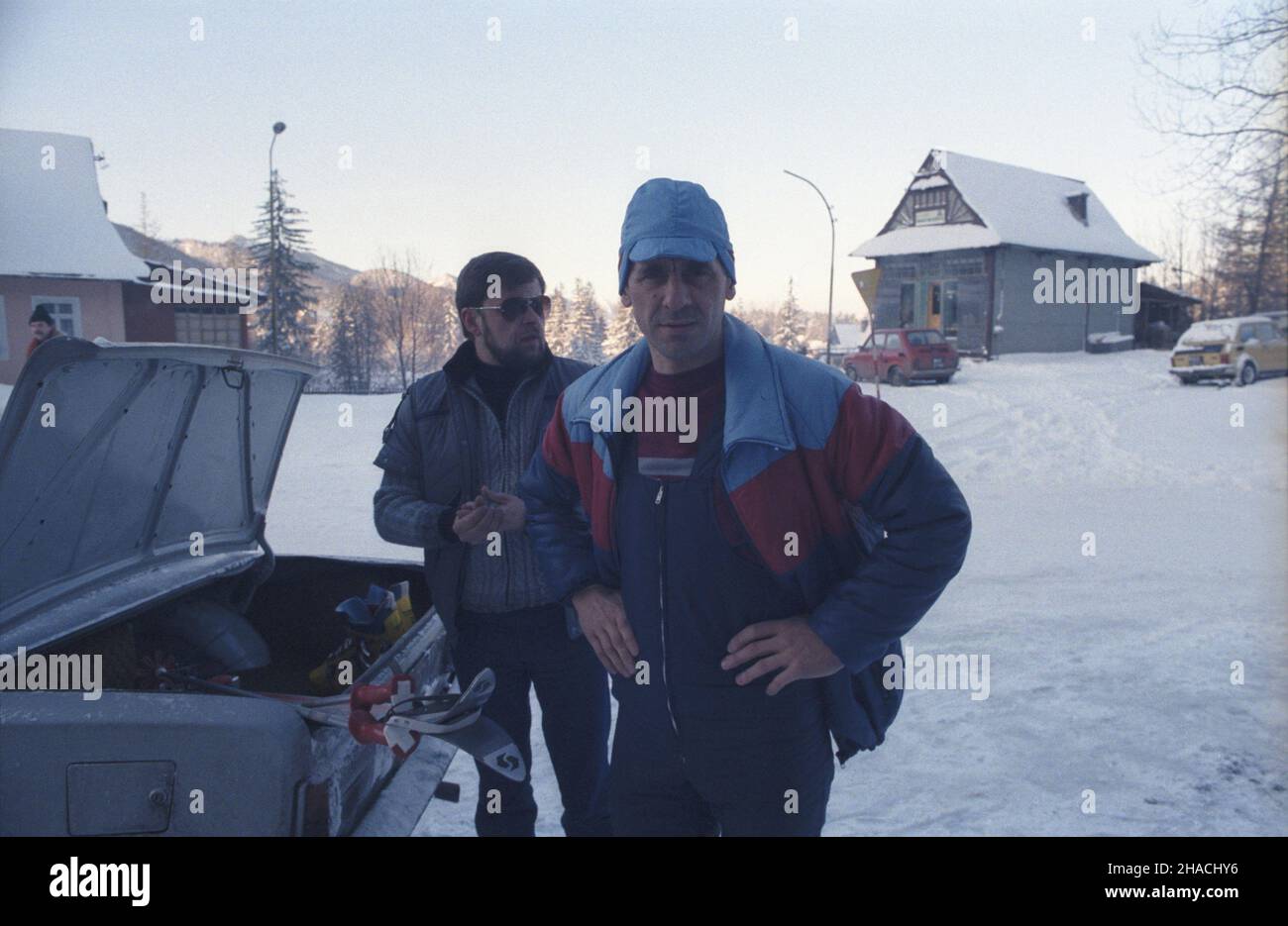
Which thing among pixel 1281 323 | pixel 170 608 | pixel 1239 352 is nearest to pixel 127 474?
pixel 170 608

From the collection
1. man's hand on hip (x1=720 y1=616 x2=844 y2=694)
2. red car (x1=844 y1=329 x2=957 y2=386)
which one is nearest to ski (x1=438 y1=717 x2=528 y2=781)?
man's hand on hip (x1=720 y1=616 x2=844 y2=694)

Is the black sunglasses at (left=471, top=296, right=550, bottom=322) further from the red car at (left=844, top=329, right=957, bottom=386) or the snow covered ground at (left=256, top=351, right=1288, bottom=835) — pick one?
the red car at (left=844, top=329, right=957, bottom=386)

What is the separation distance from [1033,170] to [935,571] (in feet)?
121

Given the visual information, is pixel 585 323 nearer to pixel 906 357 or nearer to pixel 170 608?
pixel 906 357

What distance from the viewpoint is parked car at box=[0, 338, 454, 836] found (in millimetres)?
1868

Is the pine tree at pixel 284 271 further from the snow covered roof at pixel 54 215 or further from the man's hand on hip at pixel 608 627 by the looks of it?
the man's hand on hip at pixel 608 627

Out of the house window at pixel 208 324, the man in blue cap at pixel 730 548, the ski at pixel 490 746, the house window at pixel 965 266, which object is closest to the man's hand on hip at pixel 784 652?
the man in blue cap at pixel 730 548

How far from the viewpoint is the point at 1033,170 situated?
33.3 meters

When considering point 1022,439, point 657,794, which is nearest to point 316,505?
point 657,794

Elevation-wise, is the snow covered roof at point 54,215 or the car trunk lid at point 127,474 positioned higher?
the snow covered roof at point 54,215

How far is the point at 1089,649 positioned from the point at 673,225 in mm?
4201

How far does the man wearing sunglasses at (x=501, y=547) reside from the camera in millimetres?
2762

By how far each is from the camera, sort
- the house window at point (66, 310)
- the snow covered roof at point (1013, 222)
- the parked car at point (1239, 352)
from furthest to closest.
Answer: the snow covered roof at point (1013, 222) < the house window at point (66, 310) < the parked car at point (1239, 352)
